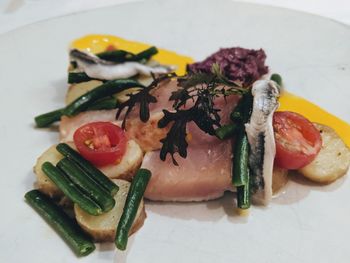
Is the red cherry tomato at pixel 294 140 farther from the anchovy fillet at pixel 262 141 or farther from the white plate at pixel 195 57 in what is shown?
the white plate at pixel 195 57

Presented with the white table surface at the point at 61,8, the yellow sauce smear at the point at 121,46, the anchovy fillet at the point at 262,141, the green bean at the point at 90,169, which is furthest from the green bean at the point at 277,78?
the green bean at the point at 90,169

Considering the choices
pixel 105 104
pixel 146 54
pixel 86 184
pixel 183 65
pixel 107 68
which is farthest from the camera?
pixel 183 65

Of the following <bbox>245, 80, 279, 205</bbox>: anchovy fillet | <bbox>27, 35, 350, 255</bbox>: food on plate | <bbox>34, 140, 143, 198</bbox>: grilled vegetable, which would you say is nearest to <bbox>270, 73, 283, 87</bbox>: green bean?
<bbox>27, 35, 350, 255</bbox>: food on plate

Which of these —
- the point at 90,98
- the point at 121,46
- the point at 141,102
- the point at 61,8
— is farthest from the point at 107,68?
the point at 61,8

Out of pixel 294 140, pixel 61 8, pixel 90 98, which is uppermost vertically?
pixel 294 140

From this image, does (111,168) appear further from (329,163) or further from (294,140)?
(329,163)

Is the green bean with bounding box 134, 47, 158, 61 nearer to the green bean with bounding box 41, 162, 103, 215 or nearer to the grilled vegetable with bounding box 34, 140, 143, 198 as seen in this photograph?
the grilled vegetable with bounding box 34, 140, 143, 198

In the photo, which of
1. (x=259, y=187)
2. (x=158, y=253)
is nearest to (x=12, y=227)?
(x=158, y=253)
